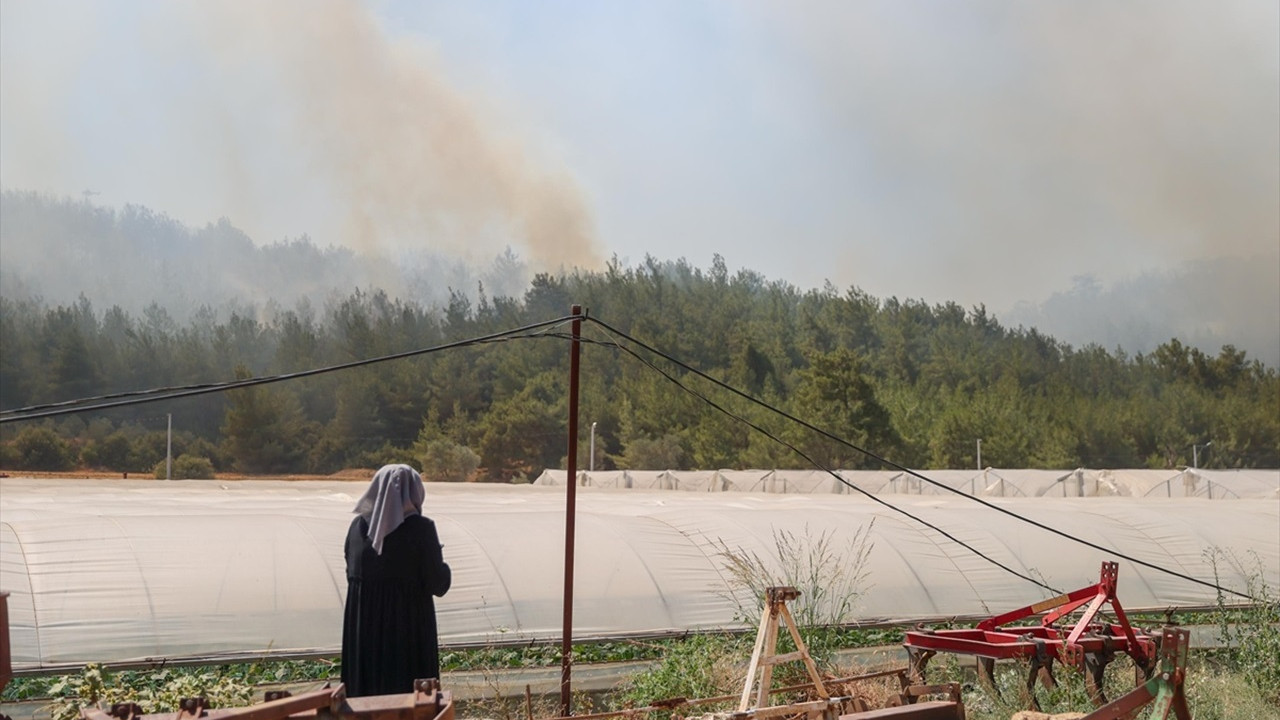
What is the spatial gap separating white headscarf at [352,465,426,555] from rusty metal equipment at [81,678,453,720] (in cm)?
173

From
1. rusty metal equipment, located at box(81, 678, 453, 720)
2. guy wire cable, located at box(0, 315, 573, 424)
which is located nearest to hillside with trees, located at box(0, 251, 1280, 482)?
guy wire cable, located at box(0, 315, 573, 424)

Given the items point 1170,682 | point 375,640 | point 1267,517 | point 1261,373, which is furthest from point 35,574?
point 1261,373

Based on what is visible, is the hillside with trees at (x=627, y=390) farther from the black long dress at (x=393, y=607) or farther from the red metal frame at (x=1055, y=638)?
the black long dress at (x=393, y=607)

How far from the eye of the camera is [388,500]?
572cm

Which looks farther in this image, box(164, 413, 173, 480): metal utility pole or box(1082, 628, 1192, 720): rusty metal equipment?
box(164, 413, 173, 480): metal utility pole

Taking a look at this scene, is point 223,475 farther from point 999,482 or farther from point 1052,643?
point 1052,643

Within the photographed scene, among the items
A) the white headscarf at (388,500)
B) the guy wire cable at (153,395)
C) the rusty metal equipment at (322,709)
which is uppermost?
the guy wire cable at (153,395)

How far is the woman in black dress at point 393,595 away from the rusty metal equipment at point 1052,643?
2840 millimetres

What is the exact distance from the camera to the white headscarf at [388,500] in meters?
5.72

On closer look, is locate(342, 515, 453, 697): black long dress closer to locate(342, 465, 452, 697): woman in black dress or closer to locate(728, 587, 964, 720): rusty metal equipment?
locate(342, 465, 452, 697): woman in black dress

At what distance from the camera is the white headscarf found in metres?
5.72

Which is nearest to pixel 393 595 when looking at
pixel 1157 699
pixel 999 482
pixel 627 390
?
pixel 1157 699

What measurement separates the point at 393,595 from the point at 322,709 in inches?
84.6

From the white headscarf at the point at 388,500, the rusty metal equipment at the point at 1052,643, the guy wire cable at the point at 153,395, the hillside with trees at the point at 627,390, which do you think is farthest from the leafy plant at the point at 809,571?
the hillside with trees at the point at 627,390
